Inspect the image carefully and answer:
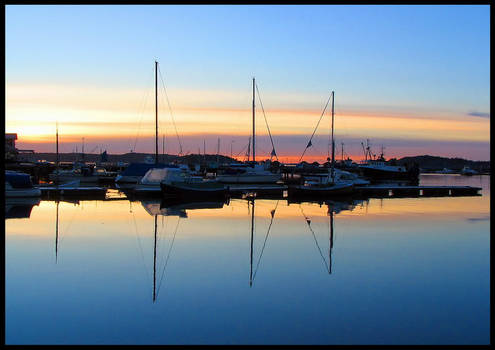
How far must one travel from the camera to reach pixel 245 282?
12.4 meters

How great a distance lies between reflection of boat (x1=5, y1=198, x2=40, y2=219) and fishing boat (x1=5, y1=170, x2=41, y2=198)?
1.00 ft

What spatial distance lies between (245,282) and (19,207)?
66.3ft

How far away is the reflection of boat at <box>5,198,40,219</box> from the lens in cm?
2497

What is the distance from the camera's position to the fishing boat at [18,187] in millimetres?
33056

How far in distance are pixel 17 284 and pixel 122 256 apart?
3.69 meters

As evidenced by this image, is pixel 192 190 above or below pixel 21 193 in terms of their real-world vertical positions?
above

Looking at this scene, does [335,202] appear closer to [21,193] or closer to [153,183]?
[153,183]

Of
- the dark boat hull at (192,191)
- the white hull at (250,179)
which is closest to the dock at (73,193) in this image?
the dark boat hull at (192,191)

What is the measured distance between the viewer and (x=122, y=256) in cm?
1550

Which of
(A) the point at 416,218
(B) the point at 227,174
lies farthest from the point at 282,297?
(B) the point at 227,174

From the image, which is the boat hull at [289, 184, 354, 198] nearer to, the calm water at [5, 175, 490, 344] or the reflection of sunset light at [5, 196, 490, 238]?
the reflection of sunset light at [5, 196, 490, 238]

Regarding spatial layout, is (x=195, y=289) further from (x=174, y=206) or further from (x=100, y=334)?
(x=174, y=206)

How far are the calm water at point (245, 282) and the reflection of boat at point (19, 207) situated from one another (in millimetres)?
1834

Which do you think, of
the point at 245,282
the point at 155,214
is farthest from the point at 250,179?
the point at 245,282
